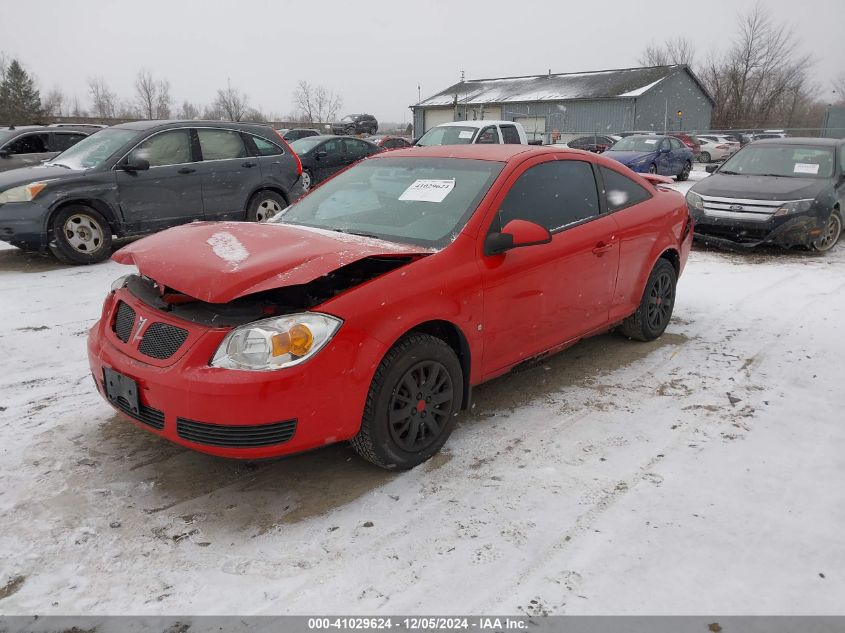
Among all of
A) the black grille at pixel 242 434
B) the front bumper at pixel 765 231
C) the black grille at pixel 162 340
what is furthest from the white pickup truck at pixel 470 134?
the black grille at pixel 242 434

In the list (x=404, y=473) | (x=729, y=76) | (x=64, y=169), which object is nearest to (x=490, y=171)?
(x=404, y=473)

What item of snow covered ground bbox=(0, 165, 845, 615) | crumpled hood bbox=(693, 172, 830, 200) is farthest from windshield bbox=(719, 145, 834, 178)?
snow covered ground bbox=(0, 165, 845, 615)

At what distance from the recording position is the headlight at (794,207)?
27.8 ft

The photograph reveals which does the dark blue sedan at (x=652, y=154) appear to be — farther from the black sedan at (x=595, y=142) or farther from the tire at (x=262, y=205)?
the tire at (x=262, y=205)

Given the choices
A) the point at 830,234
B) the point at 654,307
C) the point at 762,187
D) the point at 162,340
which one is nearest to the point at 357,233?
the point at 162,340

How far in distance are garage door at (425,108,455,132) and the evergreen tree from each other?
28.9 m

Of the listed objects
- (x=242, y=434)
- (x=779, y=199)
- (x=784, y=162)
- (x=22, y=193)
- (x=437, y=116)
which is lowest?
(x=242, y=434)

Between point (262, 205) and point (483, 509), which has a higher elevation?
point (262, 205)

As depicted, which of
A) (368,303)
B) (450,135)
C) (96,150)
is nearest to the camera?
(368,303)

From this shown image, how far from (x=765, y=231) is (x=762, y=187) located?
2.44 ft

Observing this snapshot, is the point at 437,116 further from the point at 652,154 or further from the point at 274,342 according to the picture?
the point at 274,342

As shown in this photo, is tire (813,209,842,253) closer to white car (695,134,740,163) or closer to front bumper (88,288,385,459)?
front bumper (88,288,385,459)

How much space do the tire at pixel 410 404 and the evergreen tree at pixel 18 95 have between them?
52617 millimetres

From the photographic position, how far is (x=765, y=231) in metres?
8.59
